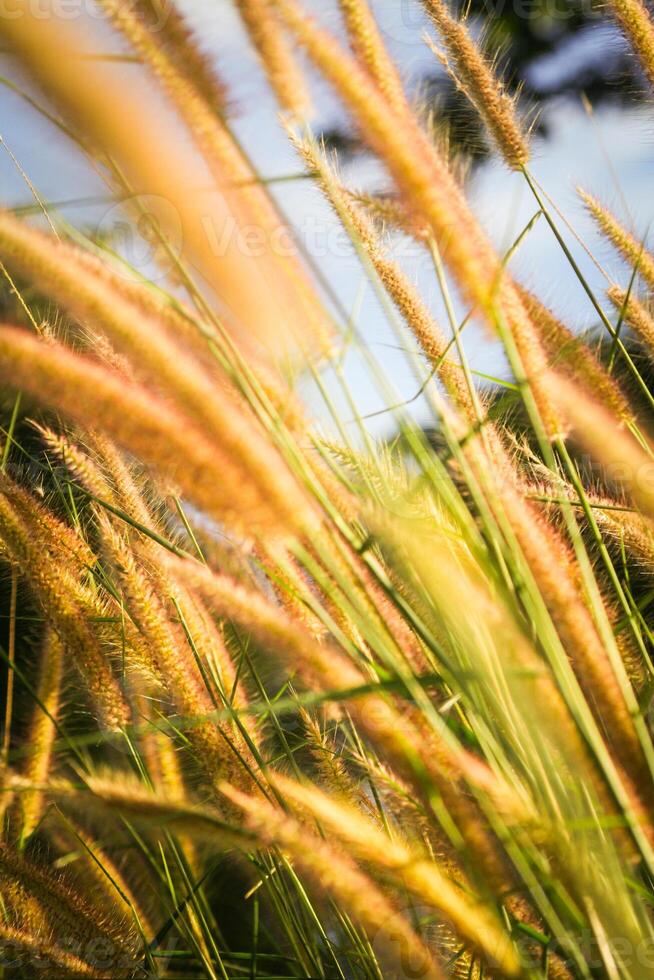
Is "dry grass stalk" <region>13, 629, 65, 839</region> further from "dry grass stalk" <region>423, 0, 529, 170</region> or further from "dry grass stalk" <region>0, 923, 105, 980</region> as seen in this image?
"dry grass stalk" <region>423, 0, 529, 170</region>

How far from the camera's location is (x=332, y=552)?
0.45 meters

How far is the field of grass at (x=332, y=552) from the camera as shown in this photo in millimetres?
415

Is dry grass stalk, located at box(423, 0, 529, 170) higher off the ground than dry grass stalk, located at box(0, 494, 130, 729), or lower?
higher

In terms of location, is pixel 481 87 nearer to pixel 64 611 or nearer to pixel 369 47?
pixel 369 47

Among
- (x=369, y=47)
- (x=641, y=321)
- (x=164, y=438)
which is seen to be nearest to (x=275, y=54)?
(x=369, y=47)

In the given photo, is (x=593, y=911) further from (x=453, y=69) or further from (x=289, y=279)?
(x=453, y=69)

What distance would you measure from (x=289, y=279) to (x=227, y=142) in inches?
4.0

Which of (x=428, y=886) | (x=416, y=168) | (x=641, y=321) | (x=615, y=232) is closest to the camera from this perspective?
(x=428, y=886)

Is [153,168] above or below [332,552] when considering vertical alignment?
above

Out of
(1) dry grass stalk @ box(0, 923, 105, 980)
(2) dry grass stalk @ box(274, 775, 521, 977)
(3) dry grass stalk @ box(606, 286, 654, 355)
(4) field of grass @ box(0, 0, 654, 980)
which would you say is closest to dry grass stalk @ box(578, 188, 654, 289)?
(3) dry grass stalk @ box(606, 286, 654, 355)

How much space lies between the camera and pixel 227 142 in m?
0.48

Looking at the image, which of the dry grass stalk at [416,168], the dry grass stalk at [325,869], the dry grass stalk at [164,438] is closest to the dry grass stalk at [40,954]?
the dry grass stalk at [325,869]

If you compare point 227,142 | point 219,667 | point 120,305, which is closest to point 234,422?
point 120,305

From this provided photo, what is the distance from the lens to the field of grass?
42 centimetres
